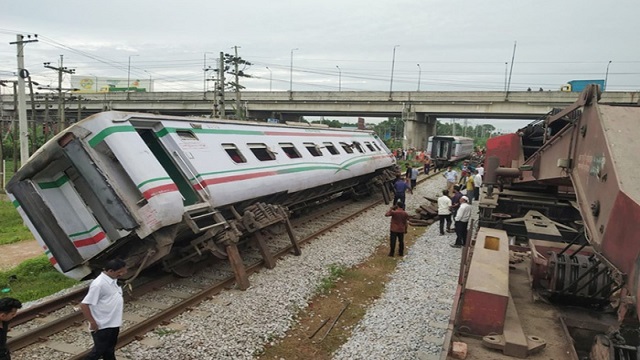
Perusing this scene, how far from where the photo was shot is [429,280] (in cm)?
948

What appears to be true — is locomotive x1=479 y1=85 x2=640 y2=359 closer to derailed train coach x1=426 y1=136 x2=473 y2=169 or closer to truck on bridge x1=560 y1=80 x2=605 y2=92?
derailed train coach x1=426 y1=136 x2=473 y2=169

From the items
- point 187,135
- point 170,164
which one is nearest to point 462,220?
point 187,135

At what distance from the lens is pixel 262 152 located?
36.7ft

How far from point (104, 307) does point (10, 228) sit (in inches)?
502

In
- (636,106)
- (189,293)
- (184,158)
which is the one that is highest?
(636,106)

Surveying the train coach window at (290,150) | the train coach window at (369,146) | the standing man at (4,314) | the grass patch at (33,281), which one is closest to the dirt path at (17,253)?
the grass patch at (33,281)

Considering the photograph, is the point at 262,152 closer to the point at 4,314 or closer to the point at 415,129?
the point at 4,314

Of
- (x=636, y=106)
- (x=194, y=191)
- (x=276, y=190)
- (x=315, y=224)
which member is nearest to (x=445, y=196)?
(x=315, y=224)

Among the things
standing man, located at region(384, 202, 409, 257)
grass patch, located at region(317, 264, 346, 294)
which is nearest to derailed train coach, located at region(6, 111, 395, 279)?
grass patch, located at region(317, 264, 346, 294)

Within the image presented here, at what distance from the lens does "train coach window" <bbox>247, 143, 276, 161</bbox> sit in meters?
10.9

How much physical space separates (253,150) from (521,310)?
7513mm

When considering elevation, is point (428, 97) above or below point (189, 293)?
above

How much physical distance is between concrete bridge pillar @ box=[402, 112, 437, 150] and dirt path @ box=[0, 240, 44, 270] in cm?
4490

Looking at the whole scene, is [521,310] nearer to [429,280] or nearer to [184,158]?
[429,280]
